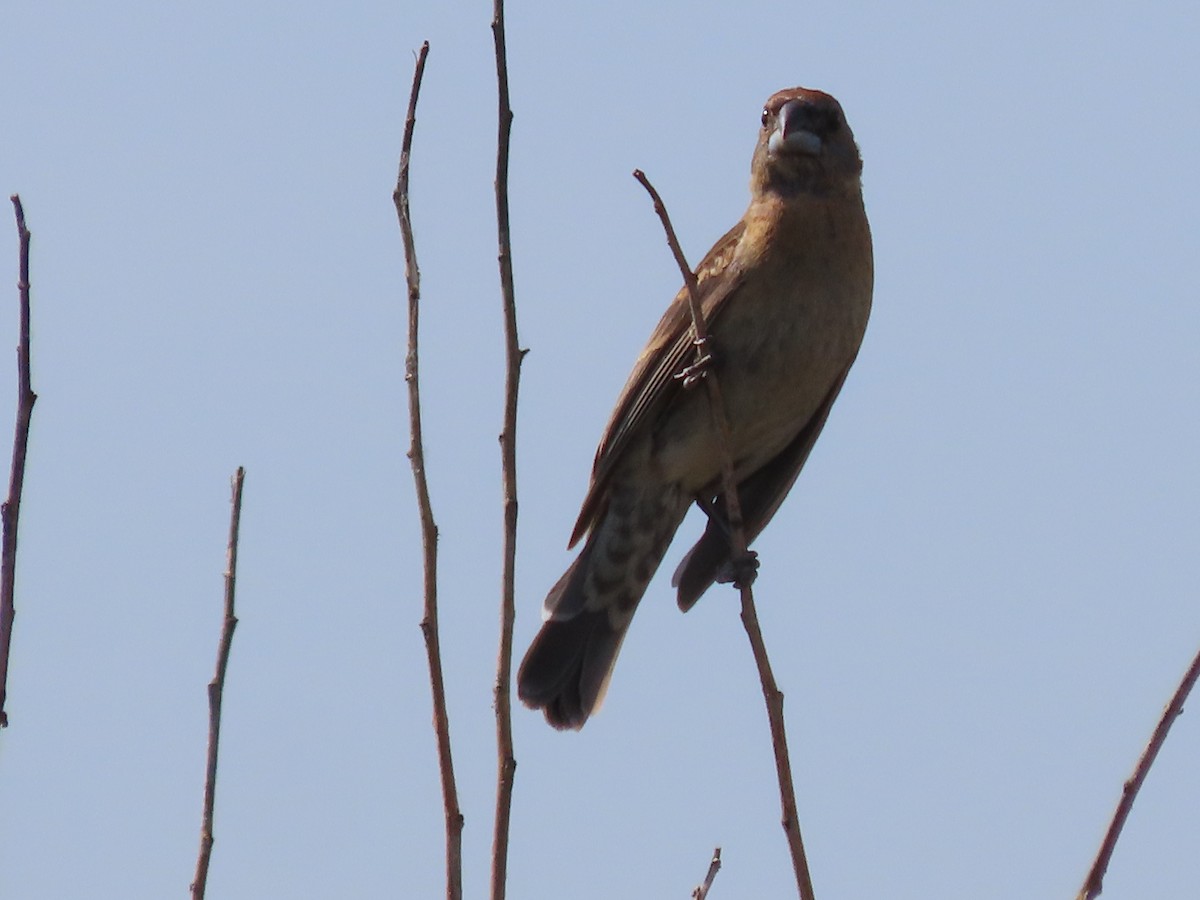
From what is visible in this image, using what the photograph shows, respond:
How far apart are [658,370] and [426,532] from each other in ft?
9.23

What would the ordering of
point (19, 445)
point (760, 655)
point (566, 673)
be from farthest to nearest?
point (566, 673), point (760, 655), point (19, 445)

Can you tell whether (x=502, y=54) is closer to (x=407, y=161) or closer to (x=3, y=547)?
(x=407, y=161)

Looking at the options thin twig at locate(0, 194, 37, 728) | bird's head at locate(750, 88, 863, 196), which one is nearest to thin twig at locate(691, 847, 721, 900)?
thin twig at locate(0, 194, 37, 728)

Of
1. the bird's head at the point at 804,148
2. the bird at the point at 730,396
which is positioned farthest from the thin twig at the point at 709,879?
the bird's head at the point at 804,148

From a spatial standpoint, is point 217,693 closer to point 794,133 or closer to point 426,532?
point 426,532

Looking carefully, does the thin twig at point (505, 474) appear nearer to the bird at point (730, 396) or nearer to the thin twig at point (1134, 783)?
the thin twig at point (1134, 783)

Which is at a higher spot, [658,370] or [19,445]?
[658,370]

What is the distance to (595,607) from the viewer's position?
5762mm

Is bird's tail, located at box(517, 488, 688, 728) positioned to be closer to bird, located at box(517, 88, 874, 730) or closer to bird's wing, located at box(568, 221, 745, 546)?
bird, located at box(517, 88, 874, 730)

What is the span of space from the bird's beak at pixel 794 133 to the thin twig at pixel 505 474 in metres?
2.92

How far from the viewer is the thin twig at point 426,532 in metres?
2.54

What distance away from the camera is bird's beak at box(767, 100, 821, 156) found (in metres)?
5.75

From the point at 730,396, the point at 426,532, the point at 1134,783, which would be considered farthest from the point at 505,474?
the point at 730,396

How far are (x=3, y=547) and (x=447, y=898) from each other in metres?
0.77
